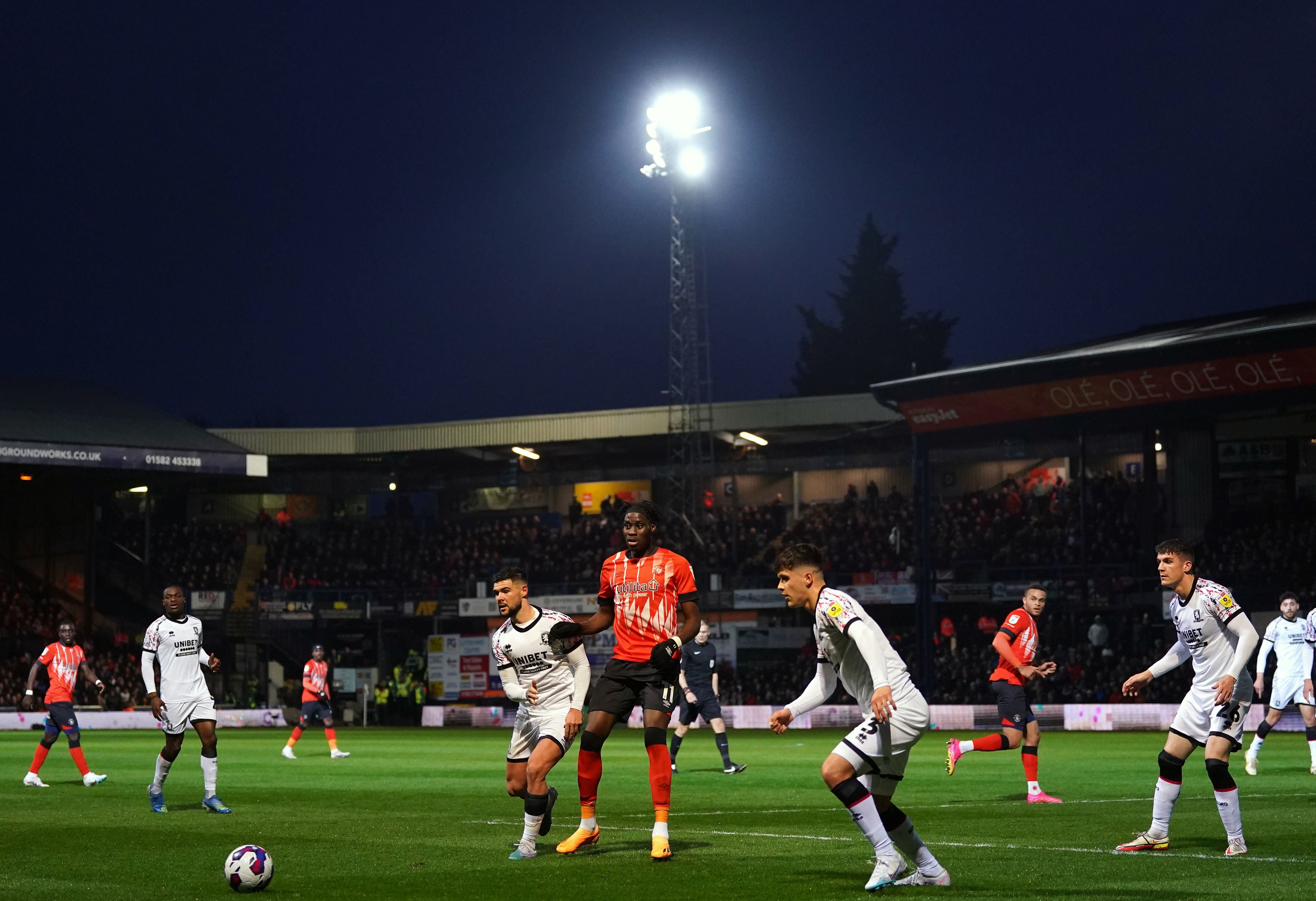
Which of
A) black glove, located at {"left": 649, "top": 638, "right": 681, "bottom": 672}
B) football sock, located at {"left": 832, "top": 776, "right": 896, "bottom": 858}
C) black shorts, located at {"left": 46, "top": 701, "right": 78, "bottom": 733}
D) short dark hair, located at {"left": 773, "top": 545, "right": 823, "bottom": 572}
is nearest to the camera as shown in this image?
football sock, located at {"left": 832, "top": 776, "right": 896, "bottom": 858}

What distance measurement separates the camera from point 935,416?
161 feet

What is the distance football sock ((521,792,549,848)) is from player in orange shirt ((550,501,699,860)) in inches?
11.2

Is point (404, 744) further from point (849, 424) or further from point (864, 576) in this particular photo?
point (849, 424)

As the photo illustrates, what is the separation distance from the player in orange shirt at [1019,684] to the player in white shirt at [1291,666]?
19.1ft

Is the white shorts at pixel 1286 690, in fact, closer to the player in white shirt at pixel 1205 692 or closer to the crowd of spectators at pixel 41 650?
the player in white shirt at pixel 1205 692

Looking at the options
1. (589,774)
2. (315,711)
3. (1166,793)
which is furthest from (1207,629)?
(315,711)

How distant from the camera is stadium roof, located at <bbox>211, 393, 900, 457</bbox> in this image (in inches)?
2341

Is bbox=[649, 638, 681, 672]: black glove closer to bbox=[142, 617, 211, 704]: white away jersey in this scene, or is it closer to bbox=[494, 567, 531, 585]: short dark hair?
bbox=[494, 567, 531, 585]: short dark hair

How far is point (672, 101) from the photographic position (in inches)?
1987

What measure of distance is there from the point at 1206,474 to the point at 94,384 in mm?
43767

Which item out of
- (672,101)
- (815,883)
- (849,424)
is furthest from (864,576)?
(815,883)

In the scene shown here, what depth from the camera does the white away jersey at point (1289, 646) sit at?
22.7 metres

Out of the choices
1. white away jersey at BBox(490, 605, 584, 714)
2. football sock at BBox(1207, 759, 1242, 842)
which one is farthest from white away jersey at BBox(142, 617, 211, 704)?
football sock at BBox(1207, 759, 1242, 842)

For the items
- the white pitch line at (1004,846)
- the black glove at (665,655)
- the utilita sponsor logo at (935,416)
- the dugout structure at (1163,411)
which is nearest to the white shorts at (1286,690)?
the white pitch line at (1004,846)
